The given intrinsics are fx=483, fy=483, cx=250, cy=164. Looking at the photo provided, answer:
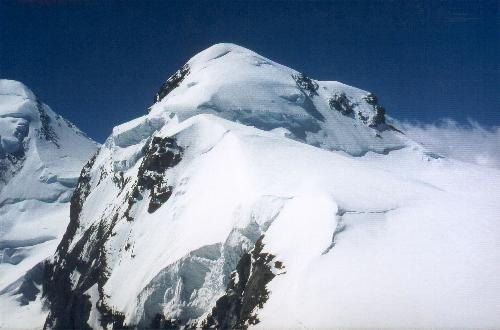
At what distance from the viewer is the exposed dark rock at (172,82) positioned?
78.8 m

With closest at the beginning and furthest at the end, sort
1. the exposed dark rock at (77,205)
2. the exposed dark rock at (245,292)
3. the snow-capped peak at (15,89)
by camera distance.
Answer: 1. the exposed dark rock at (245,292)
2. the exposed dark rock at (77,205)
3. the snow-capped peak at (15,89)

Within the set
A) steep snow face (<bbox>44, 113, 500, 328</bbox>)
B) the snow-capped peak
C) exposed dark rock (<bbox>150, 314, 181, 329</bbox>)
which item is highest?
the snow-capped peak

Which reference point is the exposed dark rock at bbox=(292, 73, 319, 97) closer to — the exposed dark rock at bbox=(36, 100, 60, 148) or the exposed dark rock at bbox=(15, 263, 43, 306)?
the exposed dark rock at bbox=(15, 263, 43, 306)

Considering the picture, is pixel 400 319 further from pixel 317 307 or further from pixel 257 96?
pixel 257 96

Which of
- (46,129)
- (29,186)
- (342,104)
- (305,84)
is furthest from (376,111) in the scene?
(46,129)

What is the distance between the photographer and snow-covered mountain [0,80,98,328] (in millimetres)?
79938

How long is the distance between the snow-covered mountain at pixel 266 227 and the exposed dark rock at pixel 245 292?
11 cm

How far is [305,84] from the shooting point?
79125 mm

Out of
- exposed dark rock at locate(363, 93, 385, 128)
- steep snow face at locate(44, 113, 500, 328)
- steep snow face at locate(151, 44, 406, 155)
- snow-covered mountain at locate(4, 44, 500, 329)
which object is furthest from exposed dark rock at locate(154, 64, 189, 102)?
exposed dark rock at locate(363, 93, 385, 128)

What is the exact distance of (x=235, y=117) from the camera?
206 ft

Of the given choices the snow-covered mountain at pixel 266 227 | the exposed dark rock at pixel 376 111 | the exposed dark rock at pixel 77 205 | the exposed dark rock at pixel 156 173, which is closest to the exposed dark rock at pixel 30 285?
the snow-covered mountain at pixel 266 227

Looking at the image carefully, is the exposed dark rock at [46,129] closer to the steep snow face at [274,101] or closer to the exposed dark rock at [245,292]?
the steep snow face at [274,101]

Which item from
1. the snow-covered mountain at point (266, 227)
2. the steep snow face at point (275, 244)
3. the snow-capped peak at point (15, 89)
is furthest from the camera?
the snow-capped peak at point (15, 89)

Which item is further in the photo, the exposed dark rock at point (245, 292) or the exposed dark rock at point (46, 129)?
the exposed dark rock at point (46, 129)
